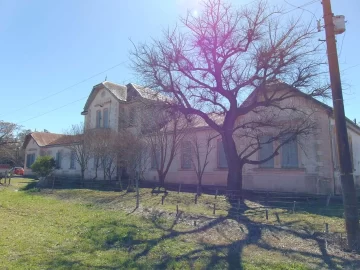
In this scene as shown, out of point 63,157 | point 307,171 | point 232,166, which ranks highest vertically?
point 63,157

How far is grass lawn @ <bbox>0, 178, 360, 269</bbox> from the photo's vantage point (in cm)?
551

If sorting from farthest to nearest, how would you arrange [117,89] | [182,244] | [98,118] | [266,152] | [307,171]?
1. [98,118]
2. [117,89]
3. [266,152]
4. [307,171]
5. [182,244]

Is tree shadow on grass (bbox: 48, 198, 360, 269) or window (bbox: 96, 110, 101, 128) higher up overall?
window (bbox: 96, 110, 101, 128)

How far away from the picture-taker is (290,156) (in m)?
17.0

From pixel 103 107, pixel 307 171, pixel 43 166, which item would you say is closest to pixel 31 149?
pixel 103 107

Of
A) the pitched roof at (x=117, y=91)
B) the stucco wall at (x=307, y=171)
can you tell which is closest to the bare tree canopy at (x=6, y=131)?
the pitched roof at (x=117, y=91)

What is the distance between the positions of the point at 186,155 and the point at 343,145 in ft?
49.6

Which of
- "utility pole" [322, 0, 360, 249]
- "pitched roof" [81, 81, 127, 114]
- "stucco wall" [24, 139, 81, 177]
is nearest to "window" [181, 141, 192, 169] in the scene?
"pitched roof" [81, 81, 127, 114]

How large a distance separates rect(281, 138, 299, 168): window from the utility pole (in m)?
10.2

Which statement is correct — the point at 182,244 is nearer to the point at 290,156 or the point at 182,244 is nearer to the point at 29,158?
the point at 290,156

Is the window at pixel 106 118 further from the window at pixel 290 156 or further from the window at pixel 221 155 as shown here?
the window at pixel 290 156

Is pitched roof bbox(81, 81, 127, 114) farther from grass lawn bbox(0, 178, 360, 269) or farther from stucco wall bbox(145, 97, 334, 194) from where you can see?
grass lawn bbox(0, 178, 360, 269)

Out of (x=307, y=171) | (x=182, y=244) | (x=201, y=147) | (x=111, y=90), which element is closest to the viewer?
(x=182, y=244)

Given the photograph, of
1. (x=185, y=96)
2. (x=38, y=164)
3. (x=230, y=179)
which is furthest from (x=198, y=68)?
(x=38, y=164)
